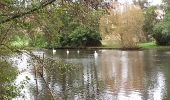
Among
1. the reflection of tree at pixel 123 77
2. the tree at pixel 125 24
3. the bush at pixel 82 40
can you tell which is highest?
the tree at pixel 125 24

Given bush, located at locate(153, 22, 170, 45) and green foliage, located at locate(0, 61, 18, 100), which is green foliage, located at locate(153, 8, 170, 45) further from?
green foliage, located at locate(0, 61, 18, 100)

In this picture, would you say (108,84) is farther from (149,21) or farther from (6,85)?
(149,21)

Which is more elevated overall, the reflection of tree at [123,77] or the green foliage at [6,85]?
the green foliage at [6,85]

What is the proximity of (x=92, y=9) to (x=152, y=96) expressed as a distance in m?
16.4

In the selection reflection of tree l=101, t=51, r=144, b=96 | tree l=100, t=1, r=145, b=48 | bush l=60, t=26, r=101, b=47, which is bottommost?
reflection of tree l=101, t=51, r=144, b=96

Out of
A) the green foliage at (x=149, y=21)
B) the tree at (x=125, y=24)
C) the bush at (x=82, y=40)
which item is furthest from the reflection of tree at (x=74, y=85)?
the green foliage at (x=149, y=21)

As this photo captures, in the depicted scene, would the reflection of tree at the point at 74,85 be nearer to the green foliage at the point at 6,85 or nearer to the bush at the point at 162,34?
the green foliage at the point at 6,85

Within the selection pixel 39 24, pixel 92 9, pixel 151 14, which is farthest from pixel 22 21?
pixel 151 14

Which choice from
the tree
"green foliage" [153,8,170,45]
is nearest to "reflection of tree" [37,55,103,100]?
the tree

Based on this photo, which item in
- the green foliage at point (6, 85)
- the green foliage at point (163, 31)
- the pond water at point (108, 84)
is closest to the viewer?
the green foliage at point (6, 85)

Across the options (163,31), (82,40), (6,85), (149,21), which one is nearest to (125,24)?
(163,31)

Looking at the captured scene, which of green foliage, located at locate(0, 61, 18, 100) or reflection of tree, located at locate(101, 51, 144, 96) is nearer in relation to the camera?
green foliage, located at locate(0, 61, 18, 100)

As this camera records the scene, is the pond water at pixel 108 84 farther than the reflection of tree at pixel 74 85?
No

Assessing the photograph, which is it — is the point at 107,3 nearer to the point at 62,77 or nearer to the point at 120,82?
the point at 120,82
